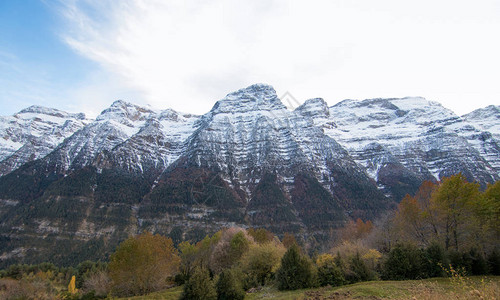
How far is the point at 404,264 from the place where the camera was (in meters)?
29.4

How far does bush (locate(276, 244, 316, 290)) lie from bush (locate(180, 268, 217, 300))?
814cm

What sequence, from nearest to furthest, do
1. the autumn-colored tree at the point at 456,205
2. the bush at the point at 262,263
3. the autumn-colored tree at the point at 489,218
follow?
the autumn-colored tree at the point at 489,218
the autumn-colored tree at the point at 456,205
the bush at the point at 262,263

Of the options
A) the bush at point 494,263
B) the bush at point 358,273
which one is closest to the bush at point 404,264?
the bush at point 358,273

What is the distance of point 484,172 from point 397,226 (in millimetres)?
195319

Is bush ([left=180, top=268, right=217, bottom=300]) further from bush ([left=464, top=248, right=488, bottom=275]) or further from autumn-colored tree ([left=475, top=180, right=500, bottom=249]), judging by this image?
autumn-colored tree ([left=475, top=180, right=500, bottom=249])

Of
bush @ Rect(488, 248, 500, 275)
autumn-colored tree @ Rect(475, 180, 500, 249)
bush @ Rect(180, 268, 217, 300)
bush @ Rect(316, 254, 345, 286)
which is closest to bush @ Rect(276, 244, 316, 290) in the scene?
bush @ Rect(316, 254, 345, 286)

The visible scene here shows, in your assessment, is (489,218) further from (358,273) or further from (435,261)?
(358,273)

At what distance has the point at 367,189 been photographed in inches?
7549

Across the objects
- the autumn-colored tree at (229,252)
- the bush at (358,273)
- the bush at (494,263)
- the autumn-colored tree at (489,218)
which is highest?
the autumn-colored tree at (489,218)

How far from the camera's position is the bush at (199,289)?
2514 cm

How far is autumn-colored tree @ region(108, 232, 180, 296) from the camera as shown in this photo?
1609 inches

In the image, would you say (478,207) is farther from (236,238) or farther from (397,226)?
(236,238)

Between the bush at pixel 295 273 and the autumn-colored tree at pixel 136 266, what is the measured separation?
22.0 m

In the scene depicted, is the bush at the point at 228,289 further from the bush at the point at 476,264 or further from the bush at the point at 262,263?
the bush at the point at 476,264
